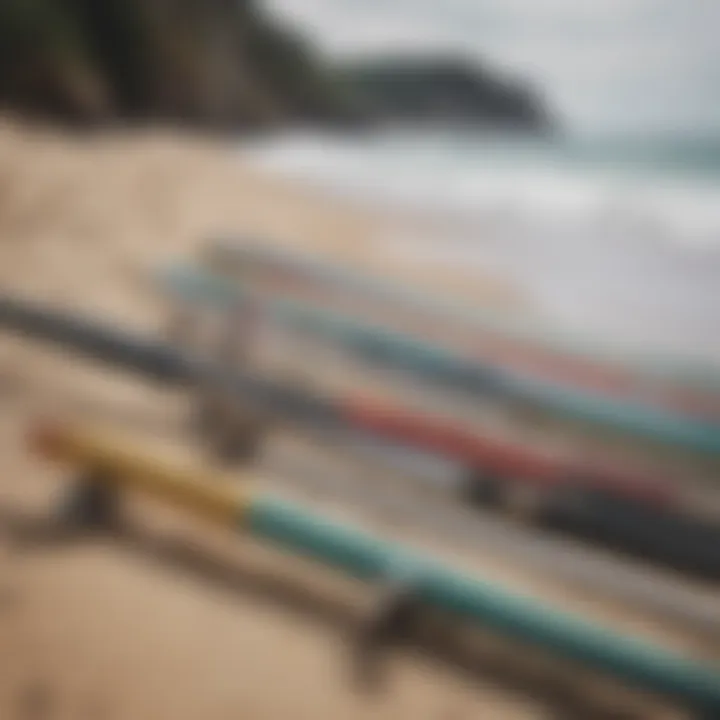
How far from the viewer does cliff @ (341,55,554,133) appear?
0.96 meters

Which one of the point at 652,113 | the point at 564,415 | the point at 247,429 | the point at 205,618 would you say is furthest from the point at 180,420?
the point at 652,113

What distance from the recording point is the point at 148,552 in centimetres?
100

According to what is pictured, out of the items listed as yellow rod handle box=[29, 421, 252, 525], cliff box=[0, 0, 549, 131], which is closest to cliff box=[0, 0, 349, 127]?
cliff box=[0, 0, 549, 131]

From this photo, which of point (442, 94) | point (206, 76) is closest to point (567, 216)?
point (442, 94)

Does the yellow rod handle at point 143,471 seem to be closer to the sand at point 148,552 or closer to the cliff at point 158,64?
the sand at point 148,552

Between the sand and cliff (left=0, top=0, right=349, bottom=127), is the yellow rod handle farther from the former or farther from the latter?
cliff (left=0, top=0, right=349, bottom=127)

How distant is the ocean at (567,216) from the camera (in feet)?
Result: 2.93

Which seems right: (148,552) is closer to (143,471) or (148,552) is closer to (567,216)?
(143,471)

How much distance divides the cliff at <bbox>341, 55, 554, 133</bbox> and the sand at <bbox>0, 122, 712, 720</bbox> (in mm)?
93

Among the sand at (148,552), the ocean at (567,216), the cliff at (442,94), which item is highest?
the cliff at (442,94)

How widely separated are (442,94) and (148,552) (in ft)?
1.44

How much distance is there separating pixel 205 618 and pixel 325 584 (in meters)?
0.10

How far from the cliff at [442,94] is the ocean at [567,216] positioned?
0.01 meters

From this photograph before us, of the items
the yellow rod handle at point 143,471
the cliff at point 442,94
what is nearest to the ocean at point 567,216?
the cliff at point 442,94
